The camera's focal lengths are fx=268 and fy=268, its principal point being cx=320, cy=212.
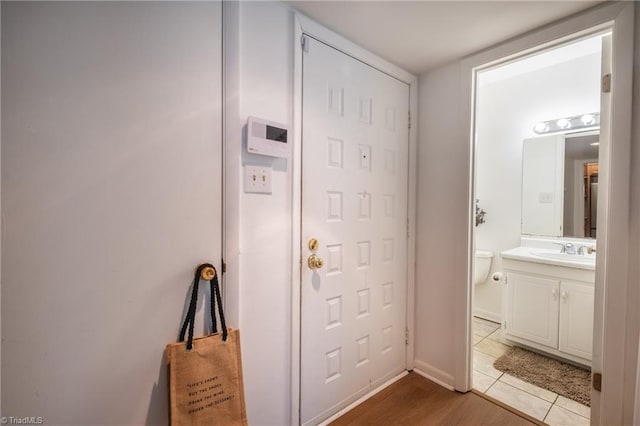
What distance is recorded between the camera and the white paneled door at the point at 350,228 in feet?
4.92

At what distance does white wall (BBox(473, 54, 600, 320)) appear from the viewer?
2.41 m

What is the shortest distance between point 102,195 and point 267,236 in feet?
2.18

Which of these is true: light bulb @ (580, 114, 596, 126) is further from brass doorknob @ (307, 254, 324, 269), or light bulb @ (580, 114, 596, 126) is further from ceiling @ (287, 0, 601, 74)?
brass doorknob @ (307, 254, 324, 269)

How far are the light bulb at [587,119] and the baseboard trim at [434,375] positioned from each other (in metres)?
2.44

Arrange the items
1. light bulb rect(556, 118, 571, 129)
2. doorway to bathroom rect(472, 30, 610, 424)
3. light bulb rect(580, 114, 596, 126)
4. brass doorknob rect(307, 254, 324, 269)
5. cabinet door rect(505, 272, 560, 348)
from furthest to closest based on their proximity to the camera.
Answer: light bulb rect(556, 118, 571, 129) < light bulb rect(580, 114, 596, 126) < cabinet door rect(505, 272, 560, 348) < doorway to bathroom rect(472, 30, 610, 424) < brass doorknob rect(307, 254, 324, 269)

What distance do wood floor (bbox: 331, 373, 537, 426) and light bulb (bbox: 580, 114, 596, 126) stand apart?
2.41m

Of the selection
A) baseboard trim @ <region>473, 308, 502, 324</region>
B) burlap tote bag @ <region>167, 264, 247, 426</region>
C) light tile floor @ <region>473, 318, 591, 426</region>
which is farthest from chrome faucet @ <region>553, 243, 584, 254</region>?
A: burlap tote bag @ <region>167, 264, 247, 426</region>

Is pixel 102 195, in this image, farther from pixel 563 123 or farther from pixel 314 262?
pixel 563 123

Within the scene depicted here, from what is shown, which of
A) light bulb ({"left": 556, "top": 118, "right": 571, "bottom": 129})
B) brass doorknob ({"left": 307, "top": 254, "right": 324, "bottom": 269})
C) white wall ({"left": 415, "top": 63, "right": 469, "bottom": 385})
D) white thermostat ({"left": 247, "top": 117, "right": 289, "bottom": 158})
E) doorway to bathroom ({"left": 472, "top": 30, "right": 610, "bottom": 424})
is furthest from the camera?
light bulb ({"left": 556, "top": 118, "right": 571, "bottom": 129})

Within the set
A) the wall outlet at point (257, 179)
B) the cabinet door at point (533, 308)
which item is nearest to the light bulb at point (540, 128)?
the cabinet door at point (533, 308)

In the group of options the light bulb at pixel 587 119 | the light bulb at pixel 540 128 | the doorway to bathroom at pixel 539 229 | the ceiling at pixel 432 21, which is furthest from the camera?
the light bulb at pixel 540 128

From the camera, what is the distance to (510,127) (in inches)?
112
